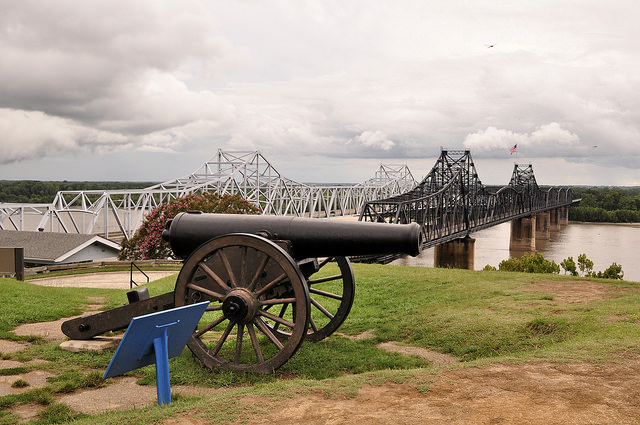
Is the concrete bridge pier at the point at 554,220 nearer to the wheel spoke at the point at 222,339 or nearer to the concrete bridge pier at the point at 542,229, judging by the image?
the concrete bridge pier at the point at 542,229

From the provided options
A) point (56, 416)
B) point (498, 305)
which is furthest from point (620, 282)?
point (56, 416)

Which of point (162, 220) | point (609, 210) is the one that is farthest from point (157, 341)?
point (609, 210)

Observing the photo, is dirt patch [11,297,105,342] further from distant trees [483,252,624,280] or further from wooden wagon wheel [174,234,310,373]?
distant trees [483,252,624,280]

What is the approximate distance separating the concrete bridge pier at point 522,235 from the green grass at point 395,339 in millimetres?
56130

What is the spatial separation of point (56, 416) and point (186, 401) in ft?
3.57

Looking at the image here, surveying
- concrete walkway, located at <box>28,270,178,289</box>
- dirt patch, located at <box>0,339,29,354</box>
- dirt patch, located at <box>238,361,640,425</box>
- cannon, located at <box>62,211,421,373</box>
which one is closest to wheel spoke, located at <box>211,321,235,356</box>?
cannon, located at <box>62,211,421,373</box>

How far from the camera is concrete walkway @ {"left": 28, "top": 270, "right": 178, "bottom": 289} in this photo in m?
17.6

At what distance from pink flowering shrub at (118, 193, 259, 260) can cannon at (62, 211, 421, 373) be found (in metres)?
20.6

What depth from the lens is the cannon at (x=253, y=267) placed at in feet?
19.5

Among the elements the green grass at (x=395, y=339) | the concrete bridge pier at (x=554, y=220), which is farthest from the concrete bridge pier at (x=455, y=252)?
the concrete bridge pier at (x=554, y=220)

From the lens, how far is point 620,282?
11.1m

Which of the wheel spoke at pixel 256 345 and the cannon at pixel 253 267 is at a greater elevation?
the cannon at pixel 253 267

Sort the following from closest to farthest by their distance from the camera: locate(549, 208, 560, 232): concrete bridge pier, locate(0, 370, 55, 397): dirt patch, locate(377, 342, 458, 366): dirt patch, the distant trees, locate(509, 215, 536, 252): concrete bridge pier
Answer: locate(0, 370, 55, 397): dirt patch → locate(377, 342, 458, 366): dirt patch → the distant trees → locate(509, 215, 536, 252): concrete bridge pier → locate(549, 208, 560, 232): concrete bridge pier

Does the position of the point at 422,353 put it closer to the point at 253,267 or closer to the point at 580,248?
the point at 253,267
